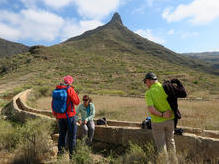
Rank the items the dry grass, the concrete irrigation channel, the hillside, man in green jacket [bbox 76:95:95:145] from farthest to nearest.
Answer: the hillside → the dry grass → man in green jacket [bbox 76:95:95:145] → the concrete irrigation channel

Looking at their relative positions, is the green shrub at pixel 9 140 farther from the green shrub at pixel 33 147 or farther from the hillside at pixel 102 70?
the hillside at pixel 102 70

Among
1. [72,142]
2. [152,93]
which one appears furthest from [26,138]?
[152,93]

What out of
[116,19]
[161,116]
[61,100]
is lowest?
[161,116]

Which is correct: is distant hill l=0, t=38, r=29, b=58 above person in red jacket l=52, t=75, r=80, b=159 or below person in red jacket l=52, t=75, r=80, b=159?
above

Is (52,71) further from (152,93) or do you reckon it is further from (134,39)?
(134,39)

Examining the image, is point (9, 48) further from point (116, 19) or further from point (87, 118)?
point (87, 118)

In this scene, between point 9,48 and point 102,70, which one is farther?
point 9,48

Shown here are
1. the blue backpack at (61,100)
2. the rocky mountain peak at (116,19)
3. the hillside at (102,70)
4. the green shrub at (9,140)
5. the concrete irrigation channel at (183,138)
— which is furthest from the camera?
the rocky mountain peak at (116,19)

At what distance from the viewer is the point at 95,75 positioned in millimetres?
33406

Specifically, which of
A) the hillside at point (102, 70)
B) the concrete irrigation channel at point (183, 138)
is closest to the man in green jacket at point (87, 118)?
the concrete irrigation channel at point (183, 138)

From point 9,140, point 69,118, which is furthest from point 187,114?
point 9,140

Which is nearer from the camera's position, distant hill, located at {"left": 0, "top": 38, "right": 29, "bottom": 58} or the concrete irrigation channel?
the concrete irrigation channel

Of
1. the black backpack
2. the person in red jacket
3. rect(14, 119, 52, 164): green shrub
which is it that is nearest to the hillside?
rect(14, 119, 52, 164): green shrub

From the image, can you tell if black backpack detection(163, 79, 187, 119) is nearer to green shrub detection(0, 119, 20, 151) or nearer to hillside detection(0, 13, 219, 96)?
green shrub detection(0, 119, 20, 151)
